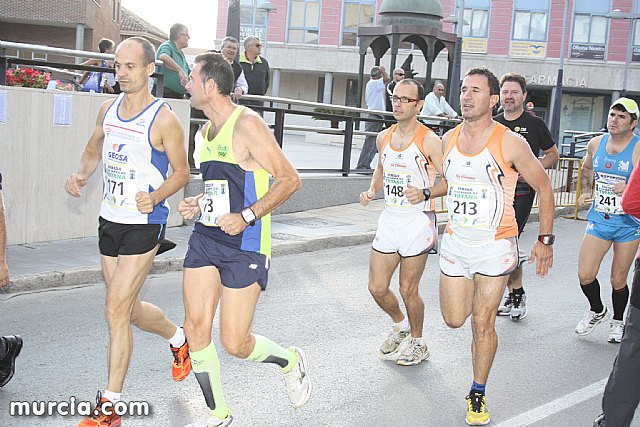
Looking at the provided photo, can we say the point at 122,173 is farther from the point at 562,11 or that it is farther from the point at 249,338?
the point at 562,11

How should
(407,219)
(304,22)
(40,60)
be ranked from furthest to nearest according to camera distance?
1. (304,22)
2. (40,60)
3. (407,219)

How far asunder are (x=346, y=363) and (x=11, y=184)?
504 centimetres

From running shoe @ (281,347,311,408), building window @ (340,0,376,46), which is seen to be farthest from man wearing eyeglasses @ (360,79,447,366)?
building window @ (340,0,376,46)

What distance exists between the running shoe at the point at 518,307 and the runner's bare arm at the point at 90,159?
14.0 ft

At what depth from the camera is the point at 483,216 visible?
5.70 metres

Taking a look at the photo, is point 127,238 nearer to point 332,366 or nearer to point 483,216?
point 332,366

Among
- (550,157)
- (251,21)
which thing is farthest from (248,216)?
(251,21)

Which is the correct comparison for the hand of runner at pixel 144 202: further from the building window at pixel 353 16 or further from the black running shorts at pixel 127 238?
the building window at pixel 353 16

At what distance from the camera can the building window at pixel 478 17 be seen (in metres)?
49.8

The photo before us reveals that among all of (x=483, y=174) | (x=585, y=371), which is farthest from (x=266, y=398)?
(x=585, y=371)

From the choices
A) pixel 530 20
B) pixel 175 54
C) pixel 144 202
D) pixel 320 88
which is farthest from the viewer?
pixel 320 88

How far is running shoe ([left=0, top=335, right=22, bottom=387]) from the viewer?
214 inches

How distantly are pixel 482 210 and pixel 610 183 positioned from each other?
246 centimetres

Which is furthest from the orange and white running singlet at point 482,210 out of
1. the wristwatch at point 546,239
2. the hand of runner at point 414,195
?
the hand of runner at point 414,195
